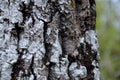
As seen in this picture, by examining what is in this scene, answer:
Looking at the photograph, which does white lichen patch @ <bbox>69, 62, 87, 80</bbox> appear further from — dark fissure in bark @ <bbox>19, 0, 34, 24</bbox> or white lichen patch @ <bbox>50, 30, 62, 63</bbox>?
dark fissure in bark @ <bbox>19, 0, 34, 24</bbox>

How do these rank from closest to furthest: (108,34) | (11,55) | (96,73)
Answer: (11,55) < (96,73) < (108,34)

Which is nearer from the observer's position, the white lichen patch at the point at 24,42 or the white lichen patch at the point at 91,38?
the white lichen patch at the point at 24,42

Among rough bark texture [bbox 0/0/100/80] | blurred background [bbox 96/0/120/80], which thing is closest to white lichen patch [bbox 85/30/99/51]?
rough bark texture [bbox 0/0/100/80]

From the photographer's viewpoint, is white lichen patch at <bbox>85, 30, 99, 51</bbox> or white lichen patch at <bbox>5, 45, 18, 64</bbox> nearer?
white lichen patch at <bbox>5, 45, 18, 64</bbox>

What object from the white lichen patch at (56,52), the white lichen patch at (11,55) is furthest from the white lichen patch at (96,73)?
the white lichen patch at (11,55)

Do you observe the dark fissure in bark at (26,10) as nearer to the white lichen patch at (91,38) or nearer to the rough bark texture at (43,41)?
the rough bark texture at (43,41)

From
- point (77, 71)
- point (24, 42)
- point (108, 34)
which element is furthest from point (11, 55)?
point (108, 34)

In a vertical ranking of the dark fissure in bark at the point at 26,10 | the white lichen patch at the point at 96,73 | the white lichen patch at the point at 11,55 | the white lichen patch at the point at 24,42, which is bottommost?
the white lichen patch at the point at 96,73

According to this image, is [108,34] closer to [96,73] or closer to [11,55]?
[96,73]
